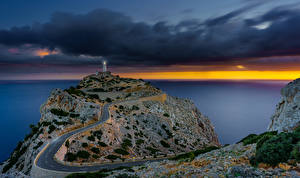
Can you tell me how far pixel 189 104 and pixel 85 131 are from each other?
6394cm

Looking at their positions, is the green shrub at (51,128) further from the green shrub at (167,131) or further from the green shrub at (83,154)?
the green shrub at (167,131)

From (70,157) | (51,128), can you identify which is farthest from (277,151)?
(51,128)

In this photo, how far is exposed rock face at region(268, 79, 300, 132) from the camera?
44.8 feet

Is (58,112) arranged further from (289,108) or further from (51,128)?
(289,108)

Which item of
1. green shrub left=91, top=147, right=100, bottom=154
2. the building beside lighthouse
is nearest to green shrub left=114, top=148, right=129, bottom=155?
green shrub left=91, top=147, right=100, bottom=154

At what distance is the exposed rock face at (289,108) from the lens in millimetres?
13664

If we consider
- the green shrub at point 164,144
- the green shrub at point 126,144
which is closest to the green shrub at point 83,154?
the green shrub at point 126,144

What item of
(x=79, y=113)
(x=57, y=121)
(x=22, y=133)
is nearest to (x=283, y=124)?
(x=57, y=121)

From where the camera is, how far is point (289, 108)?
1556 centimetres

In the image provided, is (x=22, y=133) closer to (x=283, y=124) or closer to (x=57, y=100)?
(x=57, y=100)

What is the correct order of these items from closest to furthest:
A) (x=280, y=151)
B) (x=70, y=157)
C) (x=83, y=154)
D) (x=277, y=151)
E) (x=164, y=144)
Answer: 1. (x=280, y=151)
2. (x=277, y=151)
3. (x=70, y=157)
4. (x=83, y=154)
5. (x=164, y=144)

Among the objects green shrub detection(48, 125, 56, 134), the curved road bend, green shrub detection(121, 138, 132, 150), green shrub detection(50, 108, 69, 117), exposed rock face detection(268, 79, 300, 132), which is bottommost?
green shrub detection(121, 138, 132, 150)

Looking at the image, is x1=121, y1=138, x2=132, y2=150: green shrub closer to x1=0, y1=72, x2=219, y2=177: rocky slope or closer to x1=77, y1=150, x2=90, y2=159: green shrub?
x1=0, y1=72, x2=219, y2=177: rocky slope

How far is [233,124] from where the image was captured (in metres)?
162
